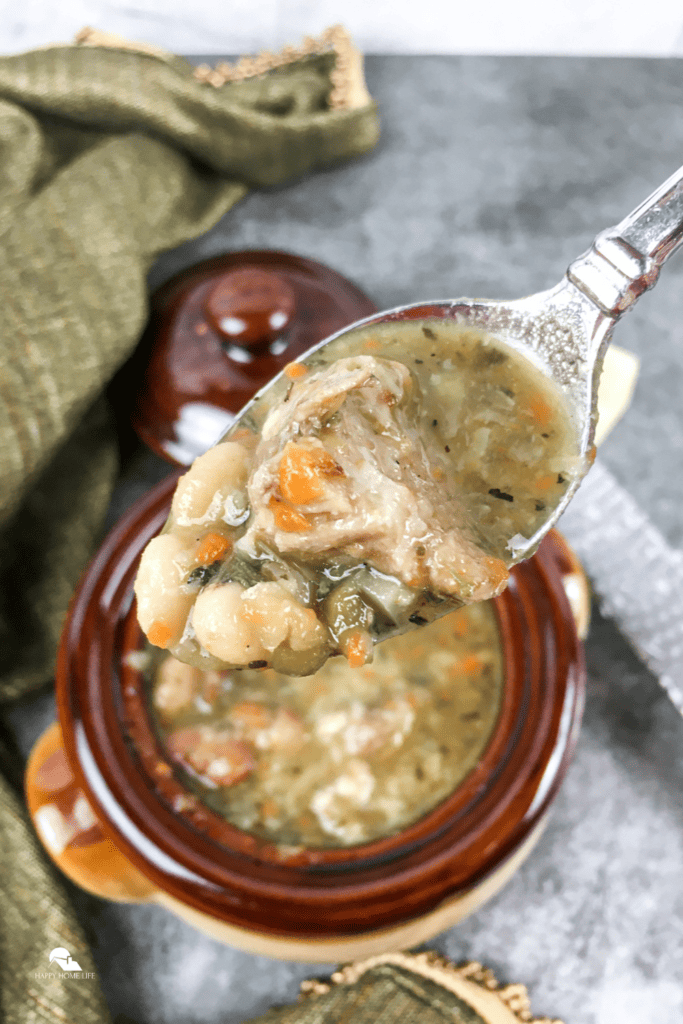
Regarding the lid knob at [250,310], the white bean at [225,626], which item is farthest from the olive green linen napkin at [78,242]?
the white bean at [225,626]

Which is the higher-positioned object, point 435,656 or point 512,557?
point 512,557

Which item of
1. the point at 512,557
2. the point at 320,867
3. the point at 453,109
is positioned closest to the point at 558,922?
the point at 320,867

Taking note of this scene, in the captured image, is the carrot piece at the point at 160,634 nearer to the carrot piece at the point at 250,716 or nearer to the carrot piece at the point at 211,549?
the carrot piece at the point at 211,549

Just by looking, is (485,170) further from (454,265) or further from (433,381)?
(433,381)

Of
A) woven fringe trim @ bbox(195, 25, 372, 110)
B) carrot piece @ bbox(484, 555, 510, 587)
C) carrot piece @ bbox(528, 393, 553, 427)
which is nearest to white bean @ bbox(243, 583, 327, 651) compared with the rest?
carrot piece @ bbox(484, 555, 510, 587)

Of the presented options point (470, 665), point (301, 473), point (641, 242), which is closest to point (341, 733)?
point (470, 665)

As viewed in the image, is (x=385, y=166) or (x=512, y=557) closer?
(x=512, y=557)

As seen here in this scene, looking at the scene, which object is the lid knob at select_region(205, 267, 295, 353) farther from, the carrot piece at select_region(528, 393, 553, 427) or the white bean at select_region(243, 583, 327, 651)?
the white bean at select_region(243, 583, 327, 651)
